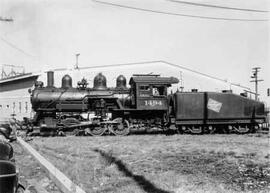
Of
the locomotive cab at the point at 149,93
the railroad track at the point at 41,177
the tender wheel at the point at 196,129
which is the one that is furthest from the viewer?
the tender wheel at the point at 196,129

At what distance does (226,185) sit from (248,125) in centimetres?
1239

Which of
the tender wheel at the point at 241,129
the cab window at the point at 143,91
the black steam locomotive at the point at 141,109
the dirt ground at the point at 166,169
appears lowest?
the dirt ground at the point at 166,169

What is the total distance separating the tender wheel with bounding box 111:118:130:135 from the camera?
17016 mm

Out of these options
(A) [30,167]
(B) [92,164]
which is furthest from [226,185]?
(A) [30,167]

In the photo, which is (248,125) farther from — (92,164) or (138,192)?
(138,192)

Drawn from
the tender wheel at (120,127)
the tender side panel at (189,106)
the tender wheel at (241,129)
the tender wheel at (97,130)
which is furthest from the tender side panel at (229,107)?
the tender wheel at (97,130)

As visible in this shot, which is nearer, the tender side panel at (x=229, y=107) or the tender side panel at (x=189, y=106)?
the tender side panel at (x=189, y=106)

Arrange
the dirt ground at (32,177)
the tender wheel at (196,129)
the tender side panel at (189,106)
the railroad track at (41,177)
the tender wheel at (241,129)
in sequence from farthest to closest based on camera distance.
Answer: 1. the tender wheel at (241,129)
2. the tender wheel at (196,129)
3. the tender side panel at (189,106)
4. the dirt ground at (32,177)
5. the railroad track at (41,177)

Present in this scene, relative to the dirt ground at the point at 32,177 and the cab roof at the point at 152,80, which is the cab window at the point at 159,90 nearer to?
the cab roof at the point at 152,80

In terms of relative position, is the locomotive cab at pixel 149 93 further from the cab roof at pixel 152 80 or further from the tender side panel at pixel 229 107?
the tender side panel at pixel 229 107

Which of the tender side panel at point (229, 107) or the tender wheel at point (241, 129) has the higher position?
the tender side panel at point (229, 107)

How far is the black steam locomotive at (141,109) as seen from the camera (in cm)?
1717

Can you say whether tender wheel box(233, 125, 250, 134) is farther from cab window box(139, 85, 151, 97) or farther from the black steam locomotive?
cab window box(139, 85, 151, 97)

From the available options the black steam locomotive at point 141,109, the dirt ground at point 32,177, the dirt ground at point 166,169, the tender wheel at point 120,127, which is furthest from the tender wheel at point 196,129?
the dirt ground at point 32,177
